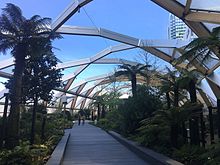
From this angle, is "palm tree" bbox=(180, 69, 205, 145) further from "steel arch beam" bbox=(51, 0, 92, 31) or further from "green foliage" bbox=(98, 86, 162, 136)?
"steel arch beam" bbox=(51, 0, 92, 31)

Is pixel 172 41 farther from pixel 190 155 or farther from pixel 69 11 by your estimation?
pixel 190 155

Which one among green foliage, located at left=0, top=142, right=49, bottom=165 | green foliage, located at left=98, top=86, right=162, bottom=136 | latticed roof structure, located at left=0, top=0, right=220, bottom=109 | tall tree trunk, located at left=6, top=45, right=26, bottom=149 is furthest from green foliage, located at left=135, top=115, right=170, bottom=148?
green foliage, located at left=0, top=142, right=49, bottom=165

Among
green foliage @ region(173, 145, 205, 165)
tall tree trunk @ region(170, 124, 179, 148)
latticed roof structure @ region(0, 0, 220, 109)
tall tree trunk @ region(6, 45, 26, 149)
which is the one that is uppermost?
latticed roof structure @ region(0, 0, 220, 109)

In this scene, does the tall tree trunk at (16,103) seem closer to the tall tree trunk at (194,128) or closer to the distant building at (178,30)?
the tall tree trunk at (194,128)

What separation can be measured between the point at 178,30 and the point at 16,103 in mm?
22453

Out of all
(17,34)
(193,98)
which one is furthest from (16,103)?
(193,98)

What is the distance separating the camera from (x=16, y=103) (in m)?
12.5

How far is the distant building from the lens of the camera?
28958mm

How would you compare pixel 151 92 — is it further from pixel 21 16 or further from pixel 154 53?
pixel 154 53

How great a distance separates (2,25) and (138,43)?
23.2 metres

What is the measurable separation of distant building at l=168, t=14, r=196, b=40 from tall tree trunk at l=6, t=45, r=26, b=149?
1732 centimetres

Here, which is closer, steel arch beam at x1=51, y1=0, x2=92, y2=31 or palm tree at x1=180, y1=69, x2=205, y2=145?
palm tree at x1=180, y1=69, x2=205, y2=145

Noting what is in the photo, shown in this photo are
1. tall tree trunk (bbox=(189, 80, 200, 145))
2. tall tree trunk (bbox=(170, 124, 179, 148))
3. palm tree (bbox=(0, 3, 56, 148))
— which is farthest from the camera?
palm tree (bbox=(0, 3, 56, 148))

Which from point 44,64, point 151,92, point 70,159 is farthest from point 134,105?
point 70,159
